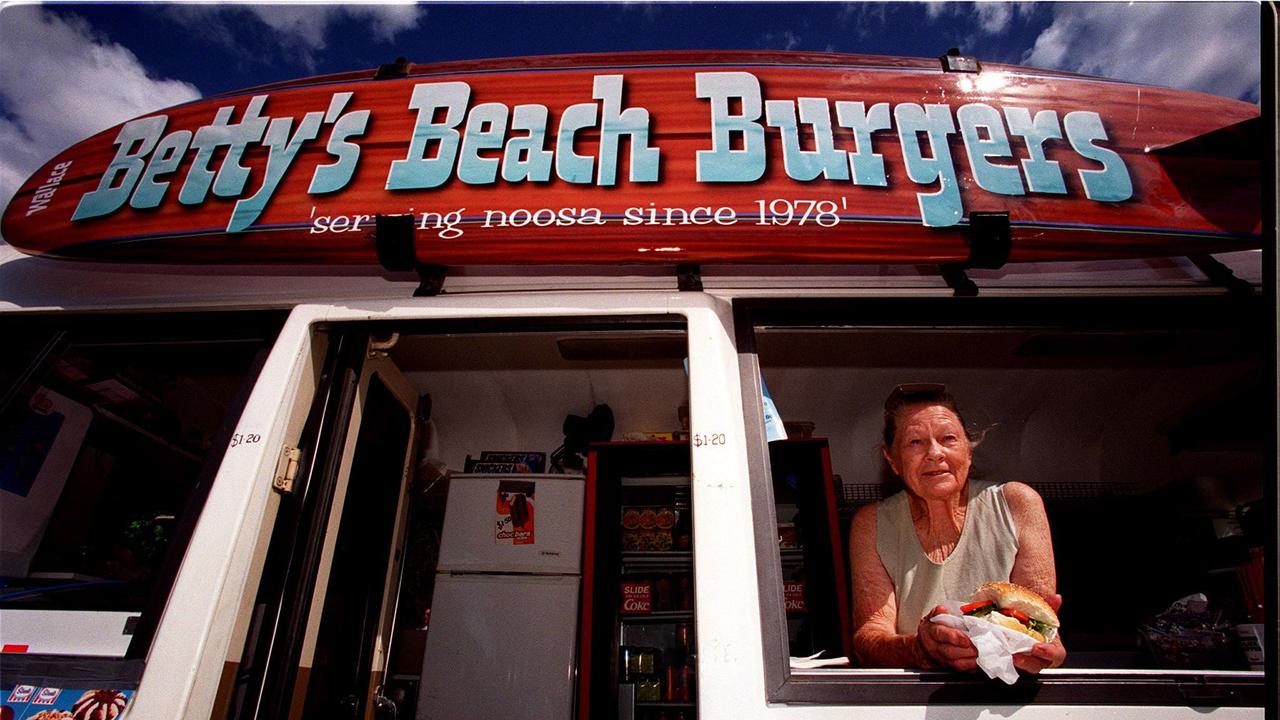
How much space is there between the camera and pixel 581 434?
472 cm

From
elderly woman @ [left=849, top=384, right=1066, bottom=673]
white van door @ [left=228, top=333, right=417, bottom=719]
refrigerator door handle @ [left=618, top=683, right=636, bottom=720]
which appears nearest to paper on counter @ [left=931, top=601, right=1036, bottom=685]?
elderly woman @ [left=849, top=384, right=1066, bottom=673]

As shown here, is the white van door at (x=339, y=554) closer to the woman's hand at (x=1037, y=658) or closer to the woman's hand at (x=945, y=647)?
the woman's hand at (x=945, y=647)

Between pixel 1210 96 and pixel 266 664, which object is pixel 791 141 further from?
pixel 266 664

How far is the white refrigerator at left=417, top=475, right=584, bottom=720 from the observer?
3.64 m

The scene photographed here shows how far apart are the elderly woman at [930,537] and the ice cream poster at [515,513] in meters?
2.63

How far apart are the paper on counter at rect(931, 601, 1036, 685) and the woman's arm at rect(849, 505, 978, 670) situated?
28 millimetres

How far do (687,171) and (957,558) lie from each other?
57.3 inches

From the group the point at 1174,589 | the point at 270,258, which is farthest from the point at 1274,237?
the point at 1174,589

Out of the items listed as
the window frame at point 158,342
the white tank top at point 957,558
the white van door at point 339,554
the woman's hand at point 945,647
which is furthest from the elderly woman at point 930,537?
the window frame at point 158,342

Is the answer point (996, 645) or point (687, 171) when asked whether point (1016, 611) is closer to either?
point (996, 645)

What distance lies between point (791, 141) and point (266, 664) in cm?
214

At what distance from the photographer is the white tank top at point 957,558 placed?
1.81m

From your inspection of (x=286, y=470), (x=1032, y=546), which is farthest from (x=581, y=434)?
(x=1032, y=546)

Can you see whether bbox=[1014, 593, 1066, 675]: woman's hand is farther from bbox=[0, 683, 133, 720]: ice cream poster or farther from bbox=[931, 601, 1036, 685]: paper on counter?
bbox=[0, 683, 133, 720]: ice cream poster
